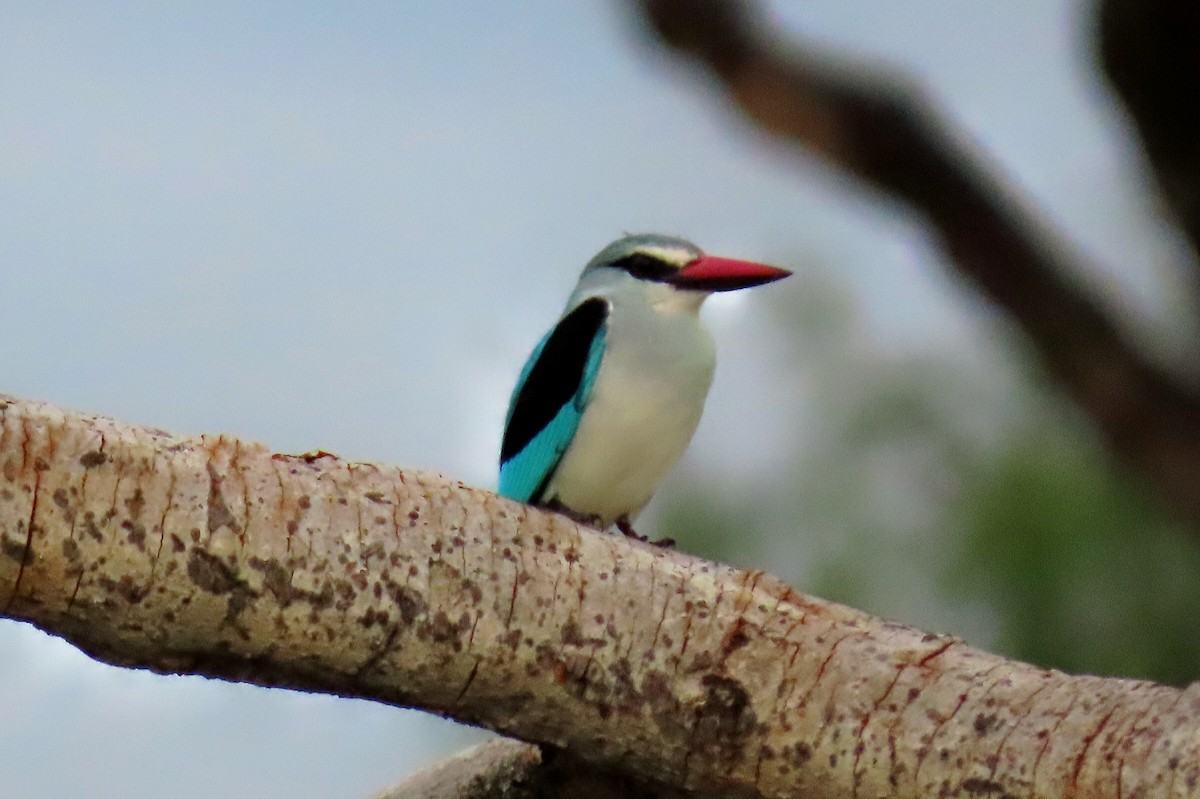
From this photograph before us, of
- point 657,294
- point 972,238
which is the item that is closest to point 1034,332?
point 972,238

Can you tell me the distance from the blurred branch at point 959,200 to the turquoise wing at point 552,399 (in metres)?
0.62

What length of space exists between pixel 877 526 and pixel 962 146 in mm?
1599

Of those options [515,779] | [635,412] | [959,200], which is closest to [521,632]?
[515,779]

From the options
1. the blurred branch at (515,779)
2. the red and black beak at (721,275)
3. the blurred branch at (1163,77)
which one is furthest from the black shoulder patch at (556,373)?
the blurred branch at (1163,77)

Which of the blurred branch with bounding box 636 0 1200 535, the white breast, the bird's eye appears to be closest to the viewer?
the white breast

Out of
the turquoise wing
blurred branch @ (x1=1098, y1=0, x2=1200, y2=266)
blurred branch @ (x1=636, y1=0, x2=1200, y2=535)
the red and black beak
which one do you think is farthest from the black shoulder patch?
blurred branch @ (x1=1098, y1=0, x2=1200, y2=266)

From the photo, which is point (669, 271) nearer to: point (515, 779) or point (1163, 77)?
point (515, 779)

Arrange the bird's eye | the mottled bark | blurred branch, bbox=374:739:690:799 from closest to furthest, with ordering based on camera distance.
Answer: the mottled bark
blurred branch, bbox=374:739:690:799
the bird's eye

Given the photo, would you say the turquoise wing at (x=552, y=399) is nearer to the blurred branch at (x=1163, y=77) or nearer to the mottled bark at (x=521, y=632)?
the mottled bark at (x=521, y=632)

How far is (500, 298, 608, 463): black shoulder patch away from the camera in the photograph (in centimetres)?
197

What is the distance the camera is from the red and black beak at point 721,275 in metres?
1.97

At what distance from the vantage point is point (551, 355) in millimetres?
1996

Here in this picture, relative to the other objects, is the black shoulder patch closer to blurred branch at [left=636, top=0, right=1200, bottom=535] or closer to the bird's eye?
the bird's eye

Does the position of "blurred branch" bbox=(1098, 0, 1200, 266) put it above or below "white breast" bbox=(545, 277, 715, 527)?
above
